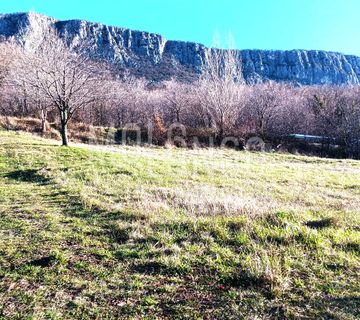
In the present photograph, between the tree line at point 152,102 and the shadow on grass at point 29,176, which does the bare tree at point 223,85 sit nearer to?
the tree line at point 152,102

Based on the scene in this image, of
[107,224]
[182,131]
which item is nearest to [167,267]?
[107,224]

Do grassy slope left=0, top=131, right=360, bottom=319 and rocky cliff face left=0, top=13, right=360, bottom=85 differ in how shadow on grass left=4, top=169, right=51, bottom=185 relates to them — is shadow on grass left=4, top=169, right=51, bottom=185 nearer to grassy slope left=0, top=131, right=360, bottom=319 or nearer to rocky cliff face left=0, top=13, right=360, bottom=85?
grassy slope left=0, top=131, right=360, bottom=319

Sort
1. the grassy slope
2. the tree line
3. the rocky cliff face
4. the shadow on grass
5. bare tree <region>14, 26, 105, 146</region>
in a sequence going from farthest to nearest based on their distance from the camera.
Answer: the rocky cliff face
the tree line
bare tree <region>14, 26, 105, 146</region>
the shadow on grass
the grassy slope

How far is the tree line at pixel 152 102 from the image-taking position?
21.9 metres

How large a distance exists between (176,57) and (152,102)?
10224 centimetres

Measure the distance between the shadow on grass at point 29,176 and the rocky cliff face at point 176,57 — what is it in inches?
4481

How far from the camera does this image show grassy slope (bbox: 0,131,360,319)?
14.6 feet

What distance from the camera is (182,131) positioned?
139ft

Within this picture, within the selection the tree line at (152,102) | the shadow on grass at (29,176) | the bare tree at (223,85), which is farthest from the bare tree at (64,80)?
the bare tree at (223,85)

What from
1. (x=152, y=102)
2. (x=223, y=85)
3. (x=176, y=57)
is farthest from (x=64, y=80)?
(x=176, y=57)

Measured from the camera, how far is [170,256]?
5.96 metres

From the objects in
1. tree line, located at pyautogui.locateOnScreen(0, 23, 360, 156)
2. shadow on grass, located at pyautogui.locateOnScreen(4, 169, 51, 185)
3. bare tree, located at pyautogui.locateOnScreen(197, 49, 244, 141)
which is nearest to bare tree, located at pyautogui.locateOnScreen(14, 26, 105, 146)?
tree line, located at pyautogui.locateOnScreen(0, 23, 360, 156)

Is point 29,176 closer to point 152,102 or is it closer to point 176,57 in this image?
point 152,102

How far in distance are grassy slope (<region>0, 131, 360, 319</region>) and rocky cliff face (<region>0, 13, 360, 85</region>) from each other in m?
120
